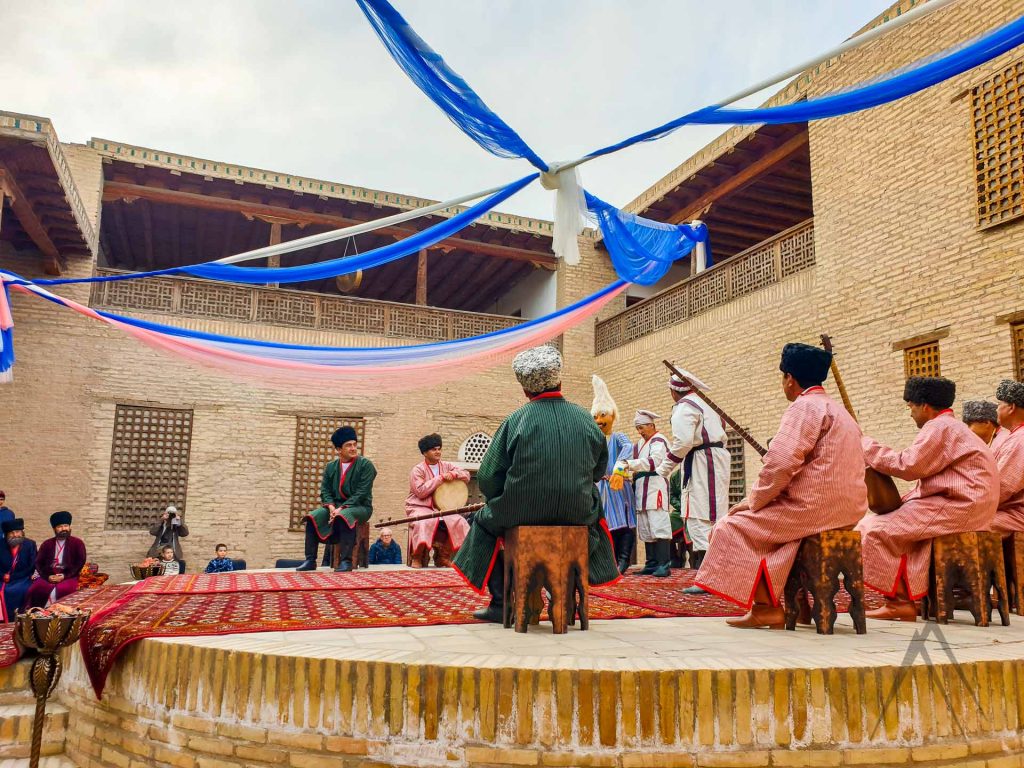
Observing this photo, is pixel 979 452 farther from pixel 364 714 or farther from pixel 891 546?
pixel 364 714

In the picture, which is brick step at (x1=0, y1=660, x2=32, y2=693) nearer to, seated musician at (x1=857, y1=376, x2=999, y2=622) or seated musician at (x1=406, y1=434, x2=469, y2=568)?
seated musician at (x1=857, y1=376, x2=999, y2=622)

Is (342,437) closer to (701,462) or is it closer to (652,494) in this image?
(652,494)

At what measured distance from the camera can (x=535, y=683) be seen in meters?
2.40

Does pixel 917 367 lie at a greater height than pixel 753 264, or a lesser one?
lesser

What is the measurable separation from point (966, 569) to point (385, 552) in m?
8.83

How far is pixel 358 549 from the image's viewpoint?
788 centimetres

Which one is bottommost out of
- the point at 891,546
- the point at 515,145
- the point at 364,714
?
the point at 364,714

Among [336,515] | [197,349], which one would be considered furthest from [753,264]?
[197,349]

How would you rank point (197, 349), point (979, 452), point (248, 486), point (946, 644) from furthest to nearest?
point (248, 486), point (197, 349), point (979, 452), point (946, 644)

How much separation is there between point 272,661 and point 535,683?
0.87 m

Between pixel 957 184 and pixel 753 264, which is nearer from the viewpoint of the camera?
pixel 957 184

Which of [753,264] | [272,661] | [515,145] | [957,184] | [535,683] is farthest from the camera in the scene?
[753,264]

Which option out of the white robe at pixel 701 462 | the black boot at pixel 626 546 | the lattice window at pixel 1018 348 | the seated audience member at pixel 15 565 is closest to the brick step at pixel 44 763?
the seated audience member at pixel 15 565

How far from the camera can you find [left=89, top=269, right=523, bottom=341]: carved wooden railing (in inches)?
516
